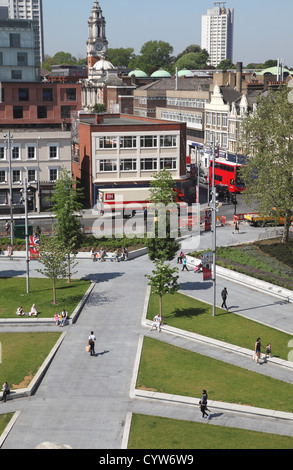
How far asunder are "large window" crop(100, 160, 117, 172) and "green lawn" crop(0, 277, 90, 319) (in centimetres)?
2767

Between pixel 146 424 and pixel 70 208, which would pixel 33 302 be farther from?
pixel 146 424

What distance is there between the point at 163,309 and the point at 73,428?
16.9 meters

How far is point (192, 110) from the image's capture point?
115438 mm

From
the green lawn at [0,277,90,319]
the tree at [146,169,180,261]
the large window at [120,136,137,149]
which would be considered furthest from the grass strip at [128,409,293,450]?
the large window at [120,136,137,149]

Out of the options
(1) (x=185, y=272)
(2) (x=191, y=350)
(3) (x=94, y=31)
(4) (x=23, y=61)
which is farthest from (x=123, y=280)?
(3) (x=94, y=31)

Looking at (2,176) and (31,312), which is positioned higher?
(2,176)

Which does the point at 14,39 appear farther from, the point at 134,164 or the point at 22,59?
the point at 134,164

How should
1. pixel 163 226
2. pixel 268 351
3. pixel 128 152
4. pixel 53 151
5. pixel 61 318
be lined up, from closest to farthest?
pixel 268 351 → pixel 61 318 → pixel 163 226 → pixel 128 152 → pixel 53 151

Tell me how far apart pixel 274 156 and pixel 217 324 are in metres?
20.5

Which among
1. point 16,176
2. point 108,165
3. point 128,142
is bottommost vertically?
point 16,176

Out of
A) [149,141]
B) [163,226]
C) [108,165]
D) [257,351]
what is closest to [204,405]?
[257,351]

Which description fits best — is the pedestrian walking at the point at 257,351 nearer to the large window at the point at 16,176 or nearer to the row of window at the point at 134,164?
the row of window at the point at 134,164

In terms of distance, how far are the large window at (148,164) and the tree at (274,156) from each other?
823 inches

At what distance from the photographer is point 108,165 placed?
76438 mm
